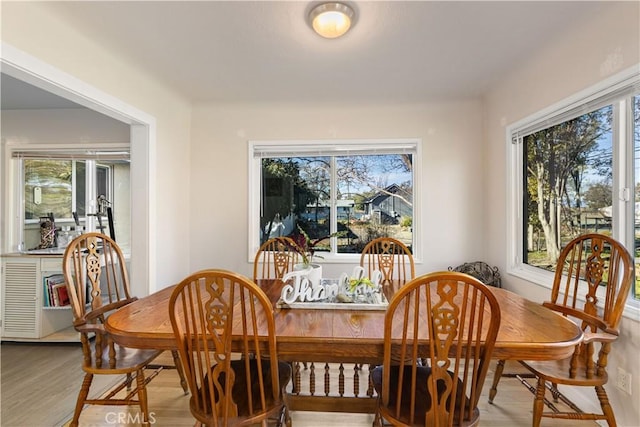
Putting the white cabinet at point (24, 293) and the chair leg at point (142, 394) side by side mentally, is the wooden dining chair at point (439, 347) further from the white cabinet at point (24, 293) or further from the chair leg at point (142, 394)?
the white cabinet at point (24, 293)

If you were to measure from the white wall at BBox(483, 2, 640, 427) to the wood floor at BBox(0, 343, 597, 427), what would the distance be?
0.17 metres

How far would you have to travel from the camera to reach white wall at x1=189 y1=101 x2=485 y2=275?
10.5ft

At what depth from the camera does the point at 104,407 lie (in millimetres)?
1963

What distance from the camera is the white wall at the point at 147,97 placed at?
1650mm

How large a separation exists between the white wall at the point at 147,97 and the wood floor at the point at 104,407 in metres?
0.83

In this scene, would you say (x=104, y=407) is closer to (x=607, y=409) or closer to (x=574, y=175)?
(x=607, y=409)

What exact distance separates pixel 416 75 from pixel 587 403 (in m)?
2.61

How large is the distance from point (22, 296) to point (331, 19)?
3.65m

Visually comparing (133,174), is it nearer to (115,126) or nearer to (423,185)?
(115,126)

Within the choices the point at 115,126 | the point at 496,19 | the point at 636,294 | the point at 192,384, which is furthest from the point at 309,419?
the point at 115,126

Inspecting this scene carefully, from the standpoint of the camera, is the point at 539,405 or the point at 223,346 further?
the point at 539,405

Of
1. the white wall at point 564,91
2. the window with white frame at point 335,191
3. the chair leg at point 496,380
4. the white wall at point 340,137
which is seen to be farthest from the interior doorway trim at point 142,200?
the white wall at point 564,91

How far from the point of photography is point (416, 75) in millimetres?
2570

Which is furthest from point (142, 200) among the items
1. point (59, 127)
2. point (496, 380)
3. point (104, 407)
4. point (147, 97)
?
point (496, 380)
